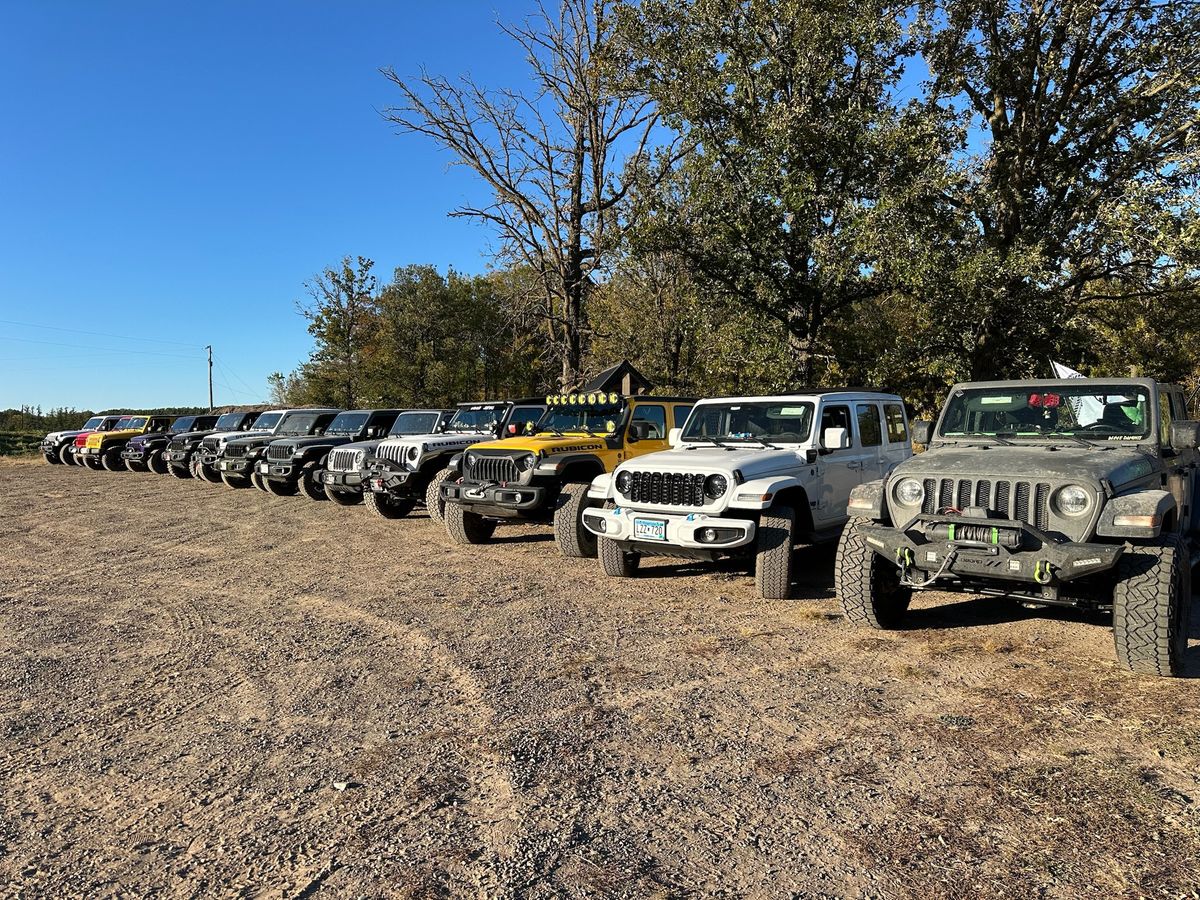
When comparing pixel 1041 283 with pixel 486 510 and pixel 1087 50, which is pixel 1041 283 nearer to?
pixel 1087 50

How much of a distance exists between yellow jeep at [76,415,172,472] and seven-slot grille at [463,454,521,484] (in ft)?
57.7

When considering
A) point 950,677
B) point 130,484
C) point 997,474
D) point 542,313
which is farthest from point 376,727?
point 542,313

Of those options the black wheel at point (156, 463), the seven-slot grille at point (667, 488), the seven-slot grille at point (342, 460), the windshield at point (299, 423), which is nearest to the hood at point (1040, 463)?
the seven-slot grille at point (667, 488)

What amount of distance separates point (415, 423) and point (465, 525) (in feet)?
15.7

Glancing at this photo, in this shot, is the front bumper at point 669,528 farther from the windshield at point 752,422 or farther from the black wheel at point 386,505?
the black wheel at point 386,505

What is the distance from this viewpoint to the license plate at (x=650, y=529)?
6.82 m

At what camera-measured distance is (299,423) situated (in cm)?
1678

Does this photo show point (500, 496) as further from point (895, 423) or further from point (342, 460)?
point (895, 423)

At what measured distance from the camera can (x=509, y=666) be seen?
198 inches

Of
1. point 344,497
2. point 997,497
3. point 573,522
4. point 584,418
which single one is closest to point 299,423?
point 344,497

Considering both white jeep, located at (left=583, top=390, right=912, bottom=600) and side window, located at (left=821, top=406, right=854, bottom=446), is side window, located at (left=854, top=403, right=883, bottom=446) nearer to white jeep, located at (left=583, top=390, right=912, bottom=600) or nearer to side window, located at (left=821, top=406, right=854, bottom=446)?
white jeep, located at (left=583, top=390, right=912, bottom=600)

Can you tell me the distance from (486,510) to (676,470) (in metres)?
2.96

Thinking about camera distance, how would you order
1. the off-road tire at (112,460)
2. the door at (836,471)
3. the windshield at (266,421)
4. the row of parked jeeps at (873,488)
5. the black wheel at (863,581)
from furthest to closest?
the off-road tire at (112,460)
the windshield at (266,421)
the door at (836,471)
the black wheel at (863,581)
the row of parked jeeps at (873,488)

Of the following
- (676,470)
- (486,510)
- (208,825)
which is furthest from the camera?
(486,510)
